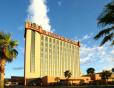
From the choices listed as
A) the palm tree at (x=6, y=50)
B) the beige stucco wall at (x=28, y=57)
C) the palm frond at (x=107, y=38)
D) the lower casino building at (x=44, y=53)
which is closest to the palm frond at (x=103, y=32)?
the palm frond at (x=107, y=38)

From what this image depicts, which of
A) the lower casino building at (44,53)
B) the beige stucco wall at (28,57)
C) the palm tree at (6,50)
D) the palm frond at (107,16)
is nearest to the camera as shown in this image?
the palm frond at (107,16)

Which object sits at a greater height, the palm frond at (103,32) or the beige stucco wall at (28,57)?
the beige stucco wall at (28,57)

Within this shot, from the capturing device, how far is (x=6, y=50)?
2973 centimetres

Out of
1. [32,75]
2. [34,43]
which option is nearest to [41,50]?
[34,43]

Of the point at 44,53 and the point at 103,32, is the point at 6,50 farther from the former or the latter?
the point at 44,53

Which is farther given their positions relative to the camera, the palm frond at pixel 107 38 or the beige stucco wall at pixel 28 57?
the beige stucco wall at pixel 28 57

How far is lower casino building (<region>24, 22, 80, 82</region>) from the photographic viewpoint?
15488cm

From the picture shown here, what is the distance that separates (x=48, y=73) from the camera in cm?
17050

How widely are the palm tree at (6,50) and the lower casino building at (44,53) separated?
118 m

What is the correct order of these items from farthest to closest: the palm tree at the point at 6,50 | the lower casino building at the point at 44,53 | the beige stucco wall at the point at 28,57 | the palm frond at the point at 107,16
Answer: the lower casino building at the point at 44,53 < the beige stucco wall at the point at 28,57 < the palm tree at the point at 6,50 < the palm frond at the point at 107,16

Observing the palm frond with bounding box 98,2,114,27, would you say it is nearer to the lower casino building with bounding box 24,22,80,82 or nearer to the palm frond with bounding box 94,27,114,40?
the palm frond with bounding box 94,27,114,40

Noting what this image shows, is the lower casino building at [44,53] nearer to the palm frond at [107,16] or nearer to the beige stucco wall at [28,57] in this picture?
the beige stucco wall at [28,57]

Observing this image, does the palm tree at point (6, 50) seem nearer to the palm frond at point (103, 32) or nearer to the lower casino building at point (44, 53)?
the palm frond at point (103, 32)

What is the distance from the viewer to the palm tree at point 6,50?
2913 centimetres
